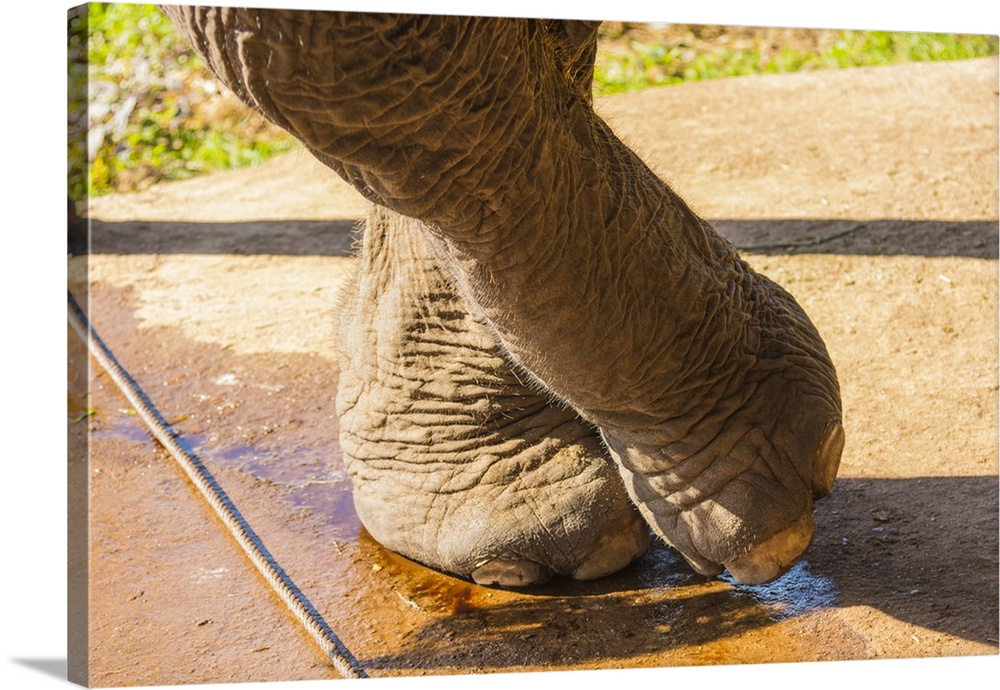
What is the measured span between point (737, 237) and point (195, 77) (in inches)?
89.4

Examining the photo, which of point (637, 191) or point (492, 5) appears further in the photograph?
point (637, 191)

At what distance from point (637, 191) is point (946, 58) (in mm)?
2698

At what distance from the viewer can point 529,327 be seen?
130 centimetres

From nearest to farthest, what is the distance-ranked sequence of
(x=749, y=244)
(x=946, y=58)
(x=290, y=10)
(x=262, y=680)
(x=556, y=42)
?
1. (x=290, y=10)
2. (x=556, y=42)
3. (x=262, y=680)
4. (x=749, y=244)
5. (x=946, y=58)

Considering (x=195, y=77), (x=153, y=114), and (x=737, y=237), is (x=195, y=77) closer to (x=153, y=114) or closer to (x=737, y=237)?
(x=153, y=114)

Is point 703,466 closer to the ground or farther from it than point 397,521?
farther from it

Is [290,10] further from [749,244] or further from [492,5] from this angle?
[749,244]

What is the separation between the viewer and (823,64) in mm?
4004

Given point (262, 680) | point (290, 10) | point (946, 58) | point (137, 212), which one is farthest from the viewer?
point (946, 58)

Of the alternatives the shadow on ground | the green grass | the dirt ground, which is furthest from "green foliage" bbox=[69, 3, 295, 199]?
the shadow on ground

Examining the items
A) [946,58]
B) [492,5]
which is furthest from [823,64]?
[492,5]

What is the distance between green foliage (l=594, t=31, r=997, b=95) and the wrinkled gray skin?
2254 millimetres

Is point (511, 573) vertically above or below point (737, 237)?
below

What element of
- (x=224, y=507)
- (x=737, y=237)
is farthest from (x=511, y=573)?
(x=737, y=237)
